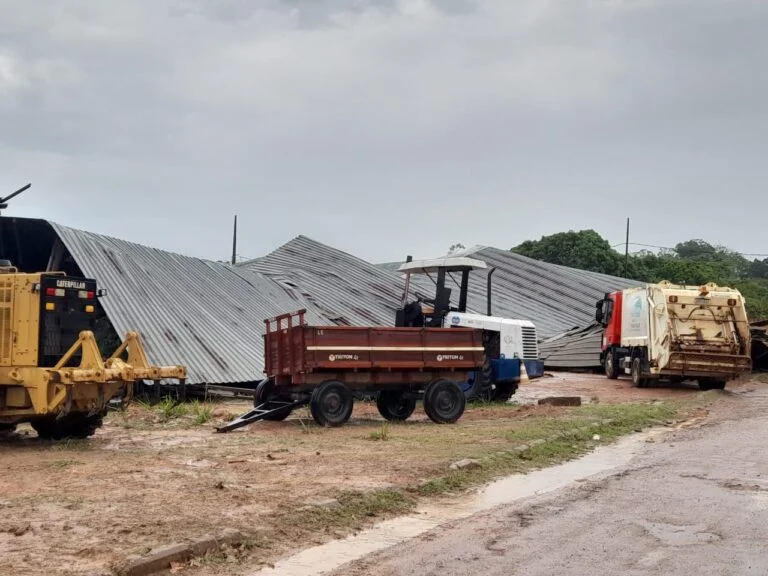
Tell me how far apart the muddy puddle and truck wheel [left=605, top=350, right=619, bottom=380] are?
16132mm

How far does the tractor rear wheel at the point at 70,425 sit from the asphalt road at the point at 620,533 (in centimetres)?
711

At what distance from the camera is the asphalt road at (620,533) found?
6449 mm

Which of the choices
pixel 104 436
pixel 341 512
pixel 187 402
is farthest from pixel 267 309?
pixel 341 512

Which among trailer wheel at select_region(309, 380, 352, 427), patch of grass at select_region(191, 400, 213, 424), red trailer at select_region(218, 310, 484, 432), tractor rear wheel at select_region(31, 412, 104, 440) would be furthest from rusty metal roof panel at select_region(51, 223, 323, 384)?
tractor rear wheel at select_region(31, 412, 104, 440)

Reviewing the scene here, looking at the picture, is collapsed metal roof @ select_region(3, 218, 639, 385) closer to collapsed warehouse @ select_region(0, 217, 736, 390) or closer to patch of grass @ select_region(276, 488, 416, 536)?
collapsed warehouse @ select_region(0, 217, 736, 390)

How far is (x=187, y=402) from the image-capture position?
18.9 metres

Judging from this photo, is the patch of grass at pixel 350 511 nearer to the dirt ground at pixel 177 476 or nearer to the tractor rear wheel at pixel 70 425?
the dirt ground at pixel 177 476

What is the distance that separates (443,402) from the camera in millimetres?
15773

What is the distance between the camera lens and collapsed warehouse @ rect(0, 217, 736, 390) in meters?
20.4

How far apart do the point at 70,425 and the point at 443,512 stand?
6.97m

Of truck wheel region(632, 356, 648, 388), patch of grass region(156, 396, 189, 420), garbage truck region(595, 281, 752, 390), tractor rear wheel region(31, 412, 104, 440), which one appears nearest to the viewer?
tractor rear wheel region(31, 412, 104, 440)

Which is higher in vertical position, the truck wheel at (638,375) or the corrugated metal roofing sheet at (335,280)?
the corrugated metal roofing sheet at (335,280)

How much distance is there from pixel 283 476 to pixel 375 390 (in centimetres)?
603

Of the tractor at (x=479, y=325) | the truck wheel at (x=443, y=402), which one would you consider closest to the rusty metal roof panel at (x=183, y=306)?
the tractor at (x=479, y=325)
